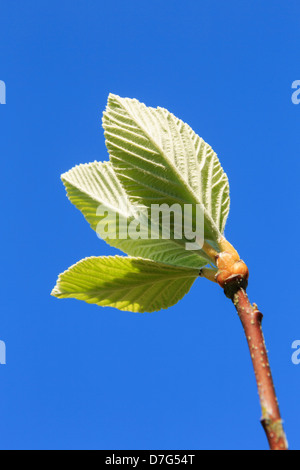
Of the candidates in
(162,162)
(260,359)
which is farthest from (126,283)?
(260,359)

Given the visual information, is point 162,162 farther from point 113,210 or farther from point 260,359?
point 260,359

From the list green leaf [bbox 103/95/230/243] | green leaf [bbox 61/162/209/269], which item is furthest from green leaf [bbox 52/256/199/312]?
green leaf [bbox 103/95/230/243]

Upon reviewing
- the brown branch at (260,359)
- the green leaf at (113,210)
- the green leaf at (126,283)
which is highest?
the green leaf at (113,210)

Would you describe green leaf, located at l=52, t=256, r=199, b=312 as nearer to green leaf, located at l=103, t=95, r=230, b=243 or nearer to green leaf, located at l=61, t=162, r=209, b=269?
green leaf, located at l=61, t=162, r=209, b=269

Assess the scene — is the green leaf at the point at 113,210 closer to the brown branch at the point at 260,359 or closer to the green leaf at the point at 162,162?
the green leaf at the point at 162,162

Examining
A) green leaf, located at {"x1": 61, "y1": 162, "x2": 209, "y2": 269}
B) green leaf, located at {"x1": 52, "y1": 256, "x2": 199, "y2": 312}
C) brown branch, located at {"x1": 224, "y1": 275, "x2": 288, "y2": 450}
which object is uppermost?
green leaf, located at {"x1": 61, "y1": 162, "x2": 209, "y2": 269}

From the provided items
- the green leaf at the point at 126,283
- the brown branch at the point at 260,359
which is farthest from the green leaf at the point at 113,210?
the brown branch at the point at 260,359
